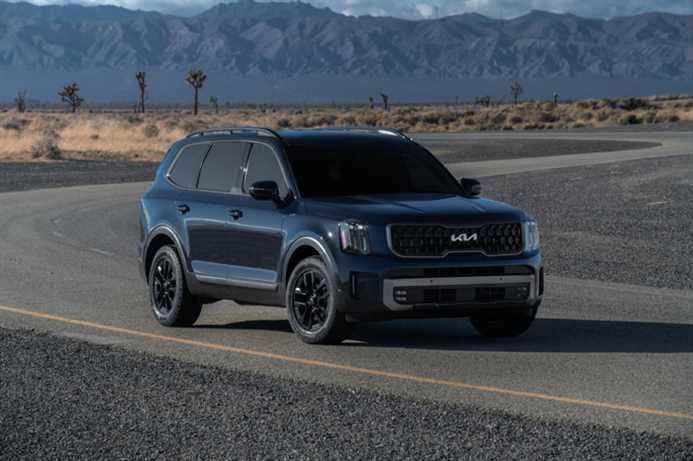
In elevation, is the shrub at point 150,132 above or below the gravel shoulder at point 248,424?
below

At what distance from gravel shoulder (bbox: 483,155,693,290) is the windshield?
4.44 metres

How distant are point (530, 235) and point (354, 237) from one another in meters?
1.45

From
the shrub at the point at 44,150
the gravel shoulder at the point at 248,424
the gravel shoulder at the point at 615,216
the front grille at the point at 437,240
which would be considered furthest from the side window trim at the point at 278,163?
the shrub at the point at 44,150

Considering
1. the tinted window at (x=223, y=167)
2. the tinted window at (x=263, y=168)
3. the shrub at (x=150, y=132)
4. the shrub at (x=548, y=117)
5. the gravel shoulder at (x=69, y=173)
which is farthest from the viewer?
the shrub at (x=548, y=117)

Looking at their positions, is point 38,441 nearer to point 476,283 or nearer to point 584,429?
point 584,429

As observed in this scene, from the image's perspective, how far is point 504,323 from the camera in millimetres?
10750

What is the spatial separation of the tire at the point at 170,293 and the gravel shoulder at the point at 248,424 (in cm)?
221

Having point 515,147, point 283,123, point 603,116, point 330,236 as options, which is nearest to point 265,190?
point 330,236

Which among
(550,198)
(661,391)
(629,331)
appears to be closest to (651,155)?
(550,198)

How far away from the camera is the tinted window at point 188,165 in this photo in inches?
462

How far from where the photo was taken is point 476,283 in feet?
32.4

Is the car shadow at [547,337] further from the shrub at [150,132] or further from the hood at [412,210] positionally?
the shrub at [150,132]

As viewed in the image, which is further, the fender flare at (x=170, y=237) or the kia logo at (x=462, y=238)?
the fender flare at (x=170, y=237)

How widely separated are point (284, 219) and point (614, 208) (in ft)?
52.0
